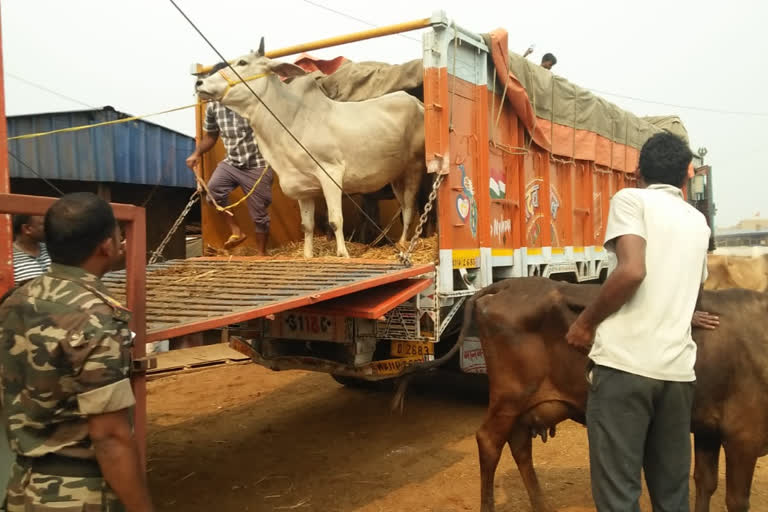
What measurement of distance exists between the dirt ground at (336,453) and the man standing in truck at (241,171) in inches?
66.1

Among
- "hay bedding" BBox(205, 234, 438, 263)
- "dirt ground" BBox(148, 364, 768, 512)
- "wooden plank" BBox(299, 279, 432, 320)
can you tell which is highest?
"hay bedding" BBox(205, 234, 438, 263)

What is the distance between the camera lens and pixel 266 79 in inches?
194

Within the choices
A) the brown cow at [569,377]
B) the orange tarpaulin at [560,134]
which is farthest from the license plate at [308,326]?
the orange tarpaulin at [560,134]

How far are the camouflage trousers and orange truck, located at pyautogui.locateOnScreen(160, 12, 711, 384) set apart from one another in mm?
1097

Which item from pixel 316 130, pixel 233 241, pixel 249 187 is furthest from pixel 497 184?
pixel 233 241

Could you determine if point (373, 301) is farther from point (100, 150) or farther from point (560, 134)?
point (100, 150)

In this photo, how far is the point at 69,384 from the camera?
169 centimetres

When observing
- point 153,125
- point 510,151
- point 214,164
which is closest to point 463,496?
point 510,151

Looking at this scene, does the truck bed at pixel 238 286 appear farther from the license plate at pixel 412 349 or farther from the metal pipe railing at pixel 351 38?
the metal pipe railing at pixel 351 38

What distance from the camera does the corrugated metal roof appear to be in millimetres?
9227

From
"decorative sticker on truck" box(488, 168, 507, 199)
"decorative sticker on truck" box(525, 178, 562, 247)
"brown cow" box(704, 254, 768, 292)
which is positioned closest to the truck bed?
"decorative sticker on truck" box(488, 168, 507, 199)

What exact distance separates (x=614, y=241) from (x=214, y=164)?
4635 millimetres

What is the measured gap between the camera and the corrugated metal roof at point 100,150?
9227mm

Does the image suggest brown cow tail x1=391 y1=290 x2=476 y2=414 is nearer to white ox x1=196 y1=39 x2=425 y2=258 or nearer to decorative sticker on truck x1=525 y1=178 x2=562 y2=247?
white ox x1=196 y1=39 x2=425 y2=258
